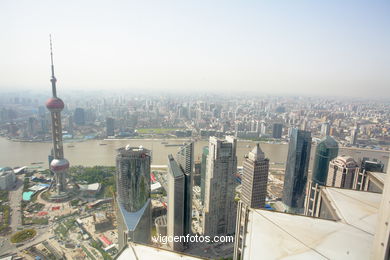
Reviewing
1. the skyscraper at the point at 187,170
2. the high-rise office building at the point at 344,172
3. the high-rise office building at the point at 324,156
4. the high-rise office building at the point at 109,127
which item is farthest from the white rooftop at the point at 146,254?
the high-rise office building at the point at 109,127

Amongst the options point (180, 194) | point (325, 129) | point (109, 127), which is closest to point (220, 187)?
point (180, 194)

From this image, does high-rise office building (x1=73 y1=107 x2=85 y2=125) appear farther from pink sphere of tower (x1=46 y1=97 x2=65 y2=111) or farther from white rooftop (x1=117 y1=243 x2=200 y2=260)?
white rooftop (x1=117 y1=243 x2=200 y2=260)

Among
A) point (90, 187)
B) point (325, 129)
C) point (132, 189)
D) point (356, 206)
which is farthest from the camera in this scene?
point (325, 129)

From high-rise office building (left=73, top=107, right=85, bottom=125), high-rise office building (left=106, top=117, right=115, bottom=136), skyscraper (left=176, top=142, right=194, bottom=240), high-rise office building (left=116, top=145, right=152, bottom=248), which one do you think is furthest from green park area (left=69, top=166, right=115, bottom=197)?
high-rise office building (left=73, top=107, right=85, bottom=125)

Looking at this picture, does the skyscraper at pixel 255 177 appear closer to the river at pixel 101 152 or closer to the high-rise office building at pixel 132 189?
the high-rise office building at pixel 132 189

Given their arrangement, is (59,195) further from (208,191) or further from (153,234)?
(208,191)

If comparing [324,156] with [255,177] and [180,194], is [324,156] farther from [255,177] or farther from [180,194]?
[180,194]
